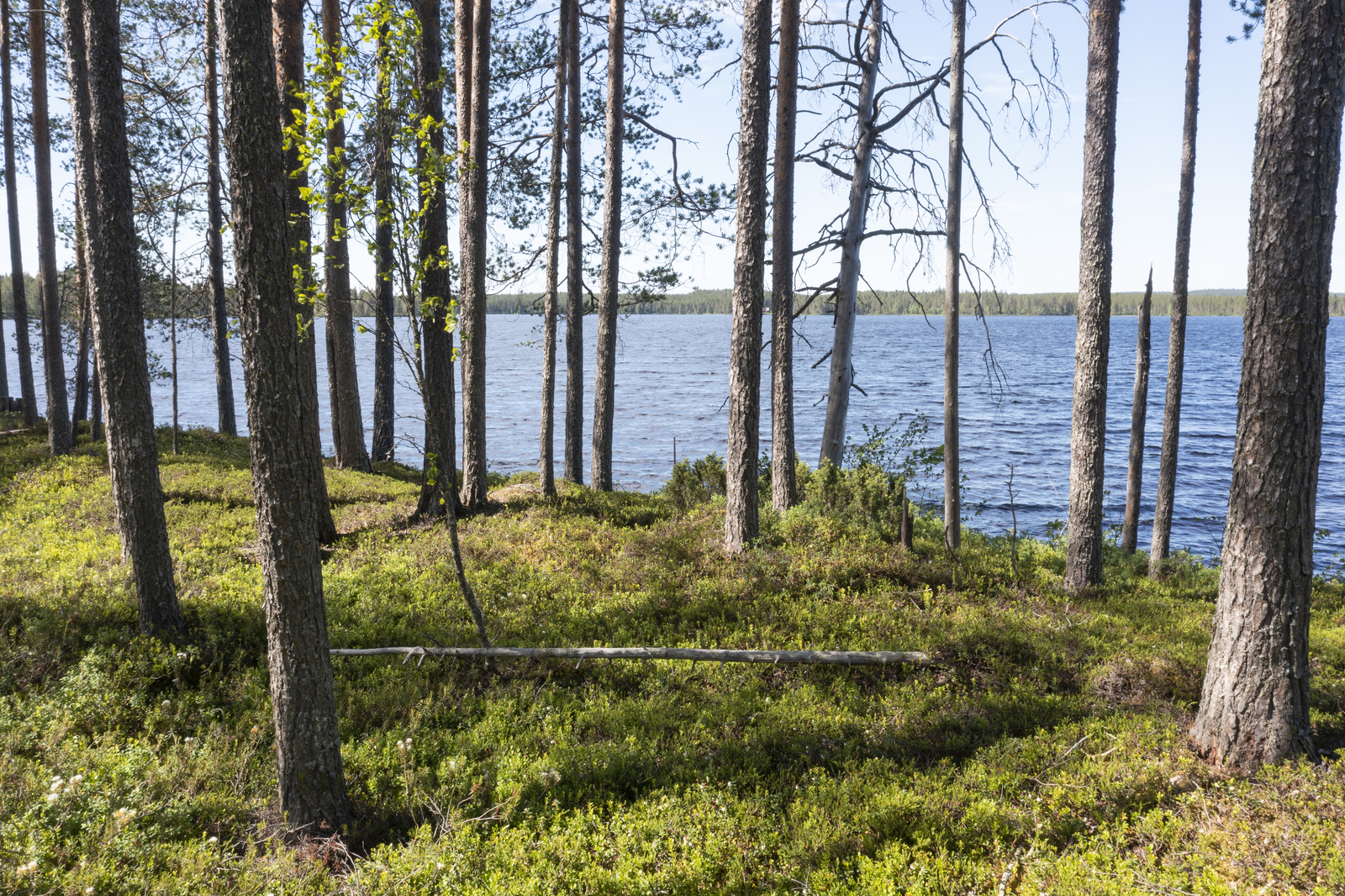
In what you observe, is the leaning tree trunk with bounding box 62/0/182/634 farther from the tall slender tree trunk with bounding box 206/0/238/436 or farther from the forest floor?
the tall slender tree trunk with bounding box 206/0/238/436

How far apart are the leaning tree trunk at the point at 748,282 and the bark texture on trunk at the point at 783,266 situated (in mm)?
1543

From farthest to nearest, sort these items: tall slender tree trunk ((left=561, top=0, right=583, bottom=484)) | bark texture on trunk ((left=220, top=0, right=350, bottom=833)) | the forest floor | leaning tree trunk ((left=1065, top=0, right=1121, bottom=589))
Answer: tall slender tree trunk ((left=561, top=0, right=583, bottom=484)), leaning tree trunk ((left=1065, top=0, right=1121, bottom=589)), the forest floor, bark texture on trunk ((left=220, top=0, right=350, bottom=833))

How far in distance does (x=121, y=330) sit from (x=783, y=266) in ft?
30.5

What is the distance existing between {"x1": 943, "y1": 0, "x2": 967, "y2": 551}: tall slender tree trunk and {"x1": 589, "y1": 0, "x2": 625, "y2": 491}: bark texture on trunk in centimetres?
676

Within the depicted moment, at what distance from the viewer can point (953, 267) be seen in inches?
420

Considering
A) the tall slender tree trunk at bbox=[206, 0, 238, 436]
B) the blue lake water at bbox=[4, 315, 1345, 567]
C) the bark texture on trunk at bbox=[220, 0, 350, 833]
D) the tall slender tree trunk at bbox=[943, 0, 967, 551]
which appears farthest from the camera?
the blue lake water at bbox=[4, 315, 1345, 567]

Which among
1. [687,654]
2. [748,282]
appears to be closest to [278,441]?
[687,654]

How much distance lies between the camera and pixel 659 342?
329 ft

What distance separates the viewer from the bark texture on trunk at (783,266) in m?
11.5

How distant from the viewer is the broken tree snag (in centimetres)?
733

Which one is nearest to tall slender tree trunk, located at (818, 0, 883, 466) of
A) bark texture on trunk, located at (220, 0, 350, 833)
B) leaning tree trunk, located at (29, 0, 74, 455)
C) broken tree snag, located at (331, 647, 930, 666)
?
broken tree snag, located at (331, 647, 930, 666)

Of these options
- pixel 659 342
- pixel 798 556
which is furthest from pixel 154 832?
pixel 659 342

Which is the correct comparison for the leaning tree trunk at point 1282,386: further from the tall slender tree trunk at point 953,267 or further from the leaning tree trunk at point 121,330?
the leaning tree trunk at point 121,330

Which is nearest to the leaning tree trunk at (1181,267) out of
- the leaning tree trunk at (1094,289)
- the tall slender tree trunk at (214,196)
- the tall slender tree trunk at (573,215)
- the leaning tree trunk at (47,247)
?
the leaning tree trunk at (1094,289)
